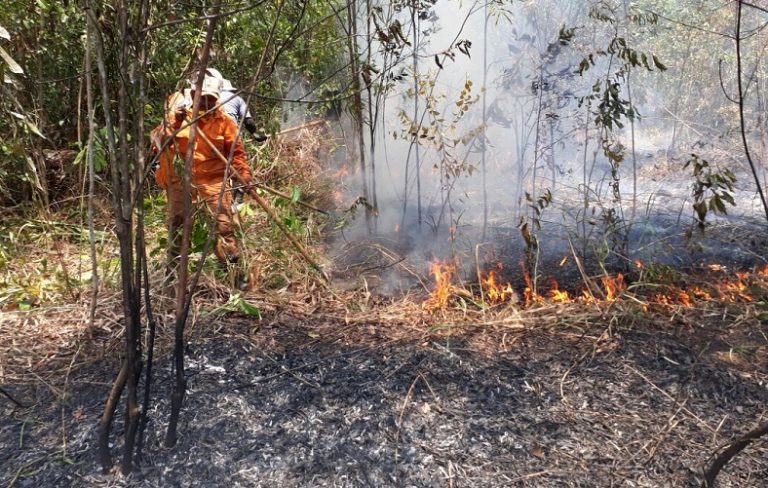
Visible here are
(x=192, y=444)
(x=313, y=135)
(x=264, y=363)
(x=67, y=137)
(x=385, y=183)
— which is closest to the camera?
(x=192, y=444)

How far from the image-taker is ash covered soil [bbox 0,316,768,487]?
2320 millimetres

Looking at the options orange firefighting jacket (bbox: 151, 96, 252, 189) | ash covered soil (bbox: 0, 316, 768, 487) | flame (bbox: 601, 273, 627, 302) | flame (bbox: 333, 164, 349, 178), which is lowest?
ash covered soil (bbox: 0, 316, 768, 487)

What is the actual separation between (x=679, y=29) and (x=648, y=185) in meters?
1.89

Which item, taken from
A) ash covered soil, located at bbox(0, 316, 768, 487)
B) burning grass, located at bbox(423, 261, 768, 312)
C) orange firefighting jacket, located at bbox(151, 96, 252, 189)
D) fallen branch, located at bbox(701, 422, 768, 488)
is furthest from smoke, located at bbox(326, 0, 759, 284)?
fallen branch, located at bbox(701, 422, 768, 488)

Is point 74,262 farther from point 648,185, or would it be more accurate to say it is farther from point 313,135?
point 648,185

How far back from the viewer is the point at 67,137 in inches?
226

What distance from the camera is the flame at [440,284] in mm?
3749

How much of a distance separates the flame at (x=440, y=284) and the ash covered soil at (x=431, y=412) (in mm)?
495

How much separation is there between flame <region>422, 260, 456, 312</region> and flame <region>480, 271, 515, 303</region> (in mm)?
251

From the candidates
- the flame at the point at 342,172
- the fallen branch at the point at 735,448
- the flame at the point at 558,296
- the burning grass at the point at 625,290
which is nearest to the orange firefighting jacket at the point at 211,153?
the burning grass at the point at 625,290

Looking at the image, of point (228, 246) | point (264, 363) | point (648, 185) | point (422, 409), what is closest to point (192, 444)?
point (264, 363)

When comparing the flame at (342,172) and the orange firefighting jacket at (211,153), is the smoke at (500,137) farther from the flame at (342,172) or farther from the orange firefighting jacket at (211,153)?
the orange firefighting jacket at (211,153)

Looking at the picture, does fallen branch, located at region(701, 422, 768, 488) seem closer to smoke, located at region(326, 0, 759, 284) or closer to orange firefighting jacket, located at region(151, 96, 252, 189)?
smoke, located at region(326, 0, 759, 284)

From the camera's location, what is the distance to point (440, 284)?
3977 mm
